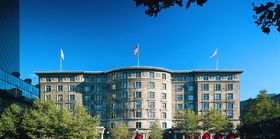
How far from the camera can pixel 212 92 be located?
129500 millimetres

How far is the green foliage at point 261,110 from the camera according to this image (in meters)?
86.9

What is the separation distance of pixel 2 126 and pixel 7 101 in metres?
20.4

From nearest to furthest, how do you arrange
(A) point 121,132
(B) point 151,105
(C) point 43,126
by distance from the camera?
(C) point 43,126, (A) point 121,132, (B) point 151,105

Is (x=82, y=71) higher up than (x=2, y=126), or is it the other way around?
(x=82, y=71)

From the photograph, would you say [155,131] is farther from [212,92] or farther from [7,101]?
[7,101]

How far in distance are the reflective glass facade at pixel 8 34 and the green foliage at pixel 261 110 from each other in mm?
53048

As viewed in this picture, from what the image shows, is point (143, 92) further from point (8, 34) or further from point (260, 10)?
point (260, 10)

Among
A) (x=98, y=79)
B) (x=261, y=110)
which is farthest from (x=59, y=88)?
(x=261, y=110)

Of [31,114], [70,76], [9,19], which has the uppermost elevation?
[9,19]

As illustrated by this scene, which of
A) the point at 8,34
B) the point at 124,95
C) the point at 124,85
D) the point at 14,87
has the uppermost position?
the point at 8,34

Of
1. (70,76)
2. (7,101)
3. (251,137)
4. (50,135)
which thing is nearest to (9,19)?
(70,76)

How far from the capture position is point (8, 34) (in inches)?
4505

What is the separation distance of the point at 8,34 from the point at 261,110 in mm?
67540

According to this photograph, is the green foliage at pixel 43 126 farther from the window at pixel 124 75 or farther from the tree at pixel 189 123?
the window at pixel 124 75
